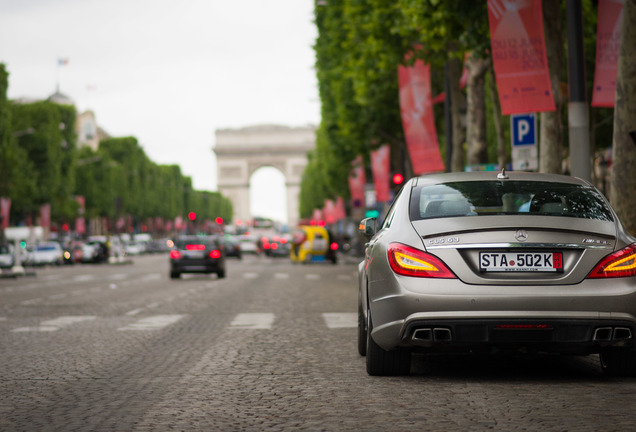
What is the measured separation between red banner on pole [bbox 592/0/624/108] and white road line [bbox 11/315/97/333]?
7965mm

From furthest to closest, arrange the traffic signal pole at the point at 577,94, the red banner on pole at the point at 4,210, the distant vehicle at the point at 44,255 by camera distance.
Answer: the red banner on pole at the point at 4,210, the distant vehicle at the point at 44,255, the traffic signal pole at the point at 577,94

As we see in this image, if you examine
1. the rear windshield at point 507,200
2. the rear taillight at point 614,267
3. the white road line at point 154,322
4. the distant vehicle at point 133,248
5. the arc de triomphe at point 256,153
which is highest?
the arc de triomphe at point 256,153

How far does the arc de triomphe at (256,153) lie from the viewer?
514 ft

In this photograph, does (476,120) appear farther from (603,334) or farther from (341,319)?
(603,334)

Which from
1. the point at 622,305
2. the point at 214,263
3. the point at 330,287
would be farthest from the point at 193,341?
the point at 214,263

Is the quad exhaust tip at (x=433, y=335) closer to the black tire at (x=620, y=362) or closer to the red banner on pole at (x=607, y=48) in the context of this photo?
the black tire at (x=620, y=362)

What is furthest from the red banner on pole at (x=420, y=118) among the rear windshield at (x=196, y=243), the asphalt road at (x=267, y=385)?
the asphalt road at (x=267, y=385)

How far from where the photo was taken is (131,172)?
118m

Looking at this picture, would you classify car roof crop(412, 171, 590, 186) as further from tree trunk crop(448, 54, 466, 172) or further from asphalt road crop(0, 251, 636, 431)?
tree trunk crop(448, 54, 466, 172)

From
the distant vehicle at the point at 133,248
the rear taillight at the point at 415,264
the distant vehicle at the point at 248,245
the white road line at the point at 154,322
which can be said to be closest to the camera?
the rear taillight at the point at 415,264

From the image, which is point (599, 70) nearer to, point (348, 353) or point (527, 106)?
point (527, 106)

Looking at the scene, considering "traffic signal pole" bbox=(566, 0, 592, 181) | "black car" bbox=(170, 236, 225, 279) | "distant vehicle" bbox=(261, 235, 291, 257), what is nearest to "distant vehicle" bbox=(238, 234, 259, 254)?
"distant vehicle" bbox=(261, 235, 291, 257)

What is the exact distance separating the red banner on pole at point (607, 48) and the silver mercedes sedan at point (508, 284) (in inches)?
365

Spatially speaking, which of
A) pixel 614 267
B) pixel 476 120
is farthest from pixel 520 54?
pixel 476 120
